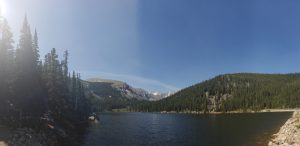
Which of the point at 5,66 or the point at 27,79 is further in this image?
the point at 27,79

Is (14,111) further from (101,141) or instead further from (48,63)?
(48,63)

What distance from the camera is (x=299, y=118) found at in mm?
68188

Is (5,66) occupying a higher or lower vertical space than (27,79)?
higher

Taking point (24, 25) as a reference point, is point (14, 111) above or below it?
below

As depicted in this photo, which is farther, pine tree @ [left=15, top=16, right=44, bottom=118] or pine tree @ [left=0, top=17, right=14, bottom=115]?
pine tree @ [left=15, top=16, right=44, bottom=118]

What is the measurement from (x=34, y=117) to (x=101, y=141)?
1620cm

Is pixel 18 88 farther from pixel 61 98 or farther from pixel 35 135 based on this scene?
pixel 61 98

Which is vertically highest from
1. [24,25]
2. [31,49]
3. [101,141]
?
[24,25]

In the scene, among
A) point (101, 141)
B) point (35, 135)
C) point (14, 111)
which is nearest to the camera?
point (35, 135)

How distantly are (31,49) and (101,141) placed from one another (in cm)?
2559

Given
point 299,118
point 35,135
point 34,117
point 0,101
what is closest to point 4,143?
point 35,135

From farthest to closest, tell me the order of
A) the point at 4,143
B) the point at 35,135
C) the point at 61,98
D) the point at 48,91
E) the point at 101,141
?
the point at 61,98 < the point at 48,91 < the point at 101,141 < the point at 35,135 < the point at 4,143

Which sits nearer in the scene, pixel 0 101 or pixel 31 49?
pixel 0 101

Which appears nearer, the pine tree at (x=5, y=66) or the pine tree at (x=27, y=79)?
the pine tree at (x=5, y=66)
